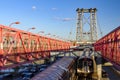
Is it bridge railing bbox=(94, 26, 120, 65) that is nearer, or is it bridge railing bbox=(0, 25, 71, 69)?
bridge railing bbox=(0, 25, 71, 69)

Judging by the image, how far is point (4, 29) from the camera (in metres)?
15.0

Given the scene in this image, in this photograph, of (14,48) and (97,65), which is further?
(97,65)

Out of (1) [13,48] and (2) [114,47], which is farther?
(2) [114,47]

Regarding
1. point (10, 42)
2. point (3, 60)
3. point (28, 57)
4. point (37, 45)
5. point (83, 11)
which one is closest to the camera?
point (3, 60)

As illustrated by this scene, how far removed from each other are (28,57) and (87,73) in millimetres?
15356

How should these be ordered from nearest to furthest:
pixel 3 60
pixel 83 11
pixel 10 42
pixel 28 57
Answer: pixel 3 60, pixel 10 42, pixel 28 57, pixel 83 11

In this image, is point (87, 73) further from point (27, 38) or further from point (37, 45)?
point (27, 38)

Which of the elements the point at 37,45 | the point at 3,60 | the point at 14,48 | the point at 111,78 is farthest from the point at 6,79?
the point at 3,60

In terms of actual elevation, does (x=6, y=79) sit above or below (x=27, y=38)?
below

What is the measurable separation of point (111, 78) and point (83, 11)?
86.9 metres

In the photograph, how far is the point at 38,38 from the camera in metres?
26.9

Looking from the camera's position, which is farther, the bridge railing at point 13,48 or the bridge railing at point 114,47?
the bridge railing at point 114,47

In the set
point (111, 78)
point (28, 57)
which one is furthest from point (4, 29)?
point (111, 78)

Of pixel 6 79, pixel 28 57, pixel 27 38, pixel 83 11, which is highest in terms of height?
pixel 83 11
